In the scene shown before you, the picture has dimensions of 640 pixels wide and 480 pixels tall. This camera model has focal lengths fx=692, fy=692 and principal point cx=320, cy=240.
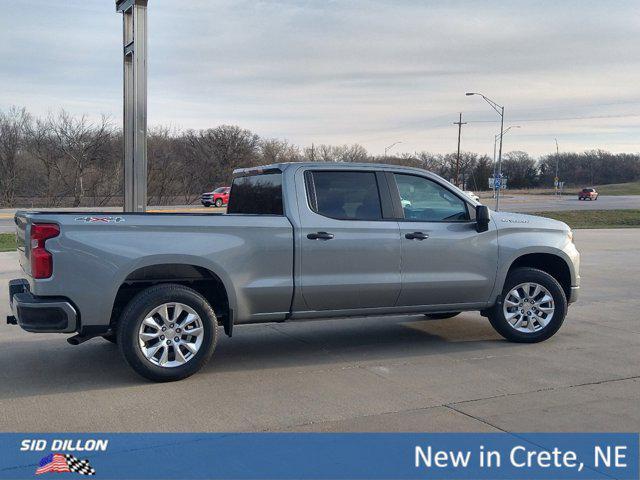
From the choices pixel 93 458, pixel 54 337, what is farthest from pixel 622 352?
pixel 54 337

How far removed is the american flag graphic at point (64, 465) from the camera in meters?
4.19

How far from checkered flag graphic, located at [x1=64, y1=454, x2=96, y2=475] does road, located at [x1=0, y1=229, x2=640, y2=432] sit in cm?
54

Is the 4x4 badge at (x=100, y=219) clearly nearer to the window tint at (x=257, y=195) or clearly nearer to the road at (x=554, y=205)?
the window tint at (x=257, y=195)

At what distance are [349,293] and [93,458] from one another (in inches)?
120

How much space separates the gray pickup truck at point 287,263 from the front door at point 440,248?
0.01 meters

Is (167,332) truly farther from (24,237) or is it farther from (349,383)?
(349,383)

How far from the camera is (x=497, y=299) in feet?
24.6

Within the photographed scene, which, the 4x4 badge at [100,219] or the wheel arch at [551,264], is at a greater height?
the 4x4 badge at [100,219]

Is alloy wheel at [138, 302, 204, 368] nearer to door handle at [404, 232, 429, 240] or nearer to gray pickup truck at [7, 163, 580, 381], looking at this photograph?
gray pickup truck at [7, 163, 580, 381]

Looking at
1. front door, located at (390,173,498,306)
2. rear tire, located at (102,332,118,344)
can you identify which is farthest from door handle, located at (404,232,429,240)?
rear tire, located at (102,332,118,344)

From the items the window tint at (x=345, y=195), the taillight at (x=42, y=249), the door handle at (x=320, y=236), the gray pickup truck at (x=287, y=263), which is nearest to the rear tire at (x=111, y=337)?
the gray pickup truck at (x=287, y=263)

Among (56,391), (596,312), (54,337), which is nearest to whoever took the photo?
(56,391)

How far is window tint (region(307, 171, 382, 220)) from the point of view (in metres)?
6.79

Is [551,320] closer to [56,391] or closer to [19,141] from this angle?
[56,391]
